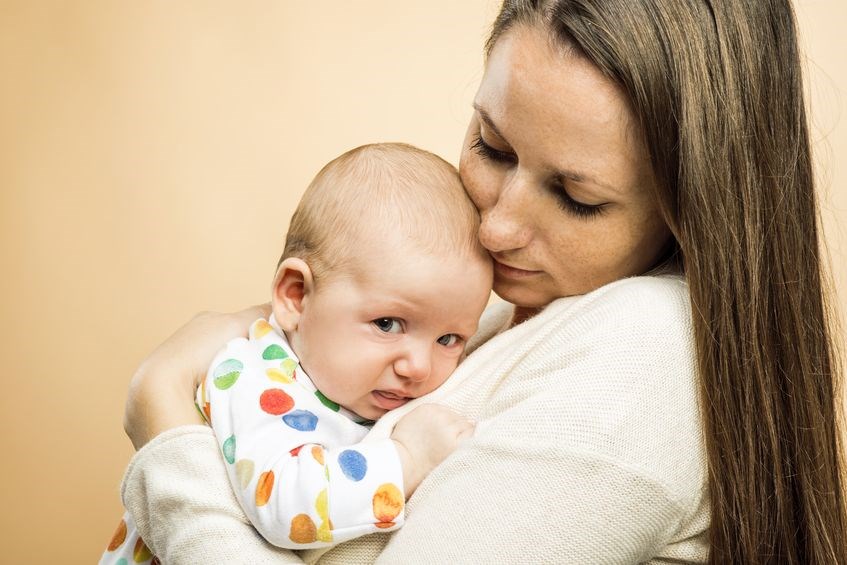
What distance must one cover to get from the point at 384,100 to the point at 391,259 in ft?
5.90

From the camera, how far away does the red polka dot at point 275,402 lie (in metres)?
1.42

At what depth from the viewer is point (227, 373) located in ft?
4.96

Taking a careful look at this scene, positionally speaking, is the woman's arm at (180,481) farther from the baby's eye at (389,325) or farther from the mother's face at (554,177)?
the mother's face at (554,177)

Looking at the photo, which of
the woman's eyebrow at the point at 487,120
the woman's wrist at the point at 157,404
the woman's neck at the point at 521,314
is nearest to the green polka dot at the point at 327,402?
the woman's wrist at the point at 157,404

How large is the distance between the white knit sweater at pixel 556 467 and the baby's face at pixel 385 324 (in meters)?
→ 0.10

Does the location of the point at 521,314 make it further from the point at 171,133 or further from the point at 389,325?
the point at 171,133

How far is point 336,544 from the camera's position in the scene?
136 centimetres

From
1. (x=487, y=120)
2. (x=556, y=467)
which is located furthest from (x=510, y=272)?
(x=556, y=467)

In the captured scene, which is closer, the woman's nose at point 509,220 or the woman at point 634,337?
the woman at point 634,337

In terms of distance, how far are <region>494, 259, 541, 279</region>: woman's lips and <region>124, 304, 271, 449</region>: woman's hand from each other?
0.52 m

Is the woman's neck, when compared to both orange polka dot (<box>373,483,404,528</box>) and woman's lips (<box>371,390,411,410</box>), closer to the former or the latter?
woman's lips (<box>371,390,411,410</box>)

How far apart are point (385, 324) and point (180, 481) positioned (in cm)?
42

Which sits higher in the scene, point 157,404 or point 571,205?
point 571,205

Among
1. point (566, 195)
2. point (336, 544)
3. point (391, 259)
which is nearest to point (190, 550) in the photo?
point (336, 544)
